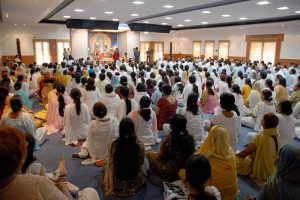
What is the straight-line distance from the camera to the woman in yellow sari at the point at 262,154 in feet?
9.78

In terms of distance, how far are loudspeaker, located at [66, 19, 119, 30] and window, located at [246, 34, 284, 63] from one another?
8850mm

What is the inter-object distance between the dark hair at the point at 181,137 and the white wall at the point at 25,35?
15974 mm

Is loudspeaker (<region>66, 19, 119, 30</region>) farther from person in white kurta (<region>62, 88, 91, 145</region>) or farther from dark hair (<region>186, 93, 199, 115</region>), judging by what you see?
dark hair (<region>186, 93, 199, 115</region>)

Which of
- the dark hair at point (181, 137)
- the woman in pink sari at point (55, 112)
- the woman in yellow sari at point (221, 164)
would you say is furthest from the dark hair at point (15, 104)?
the woman in yellow sari at point (221, 164)

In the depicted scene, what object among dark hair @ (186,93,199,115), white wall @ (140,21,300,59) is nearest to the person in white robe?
dark hair @ (186,93,199,115)

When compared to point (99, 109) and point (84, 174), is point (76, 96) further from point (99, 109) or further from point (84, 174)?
point (84, 174)

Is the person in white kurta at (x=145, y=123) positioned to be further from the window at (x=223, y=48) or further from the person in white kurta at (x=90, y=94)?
the window at (x=223, y=48)

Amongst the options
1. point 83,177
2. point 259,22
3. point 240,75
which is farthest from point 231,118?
point 259,22

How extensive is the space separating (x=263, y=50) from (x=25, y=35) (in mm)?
15556

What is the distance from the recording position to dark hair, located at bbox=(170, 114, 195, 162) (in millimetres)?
2811

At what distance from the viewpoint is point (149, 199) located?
2.86 m

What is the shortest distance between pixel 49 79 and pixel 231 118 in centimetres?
488

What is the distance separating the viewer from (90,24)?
14297 mm

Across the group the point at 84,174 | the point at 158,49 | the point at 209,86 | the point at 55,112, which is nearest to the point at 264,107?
the point at 209,86
